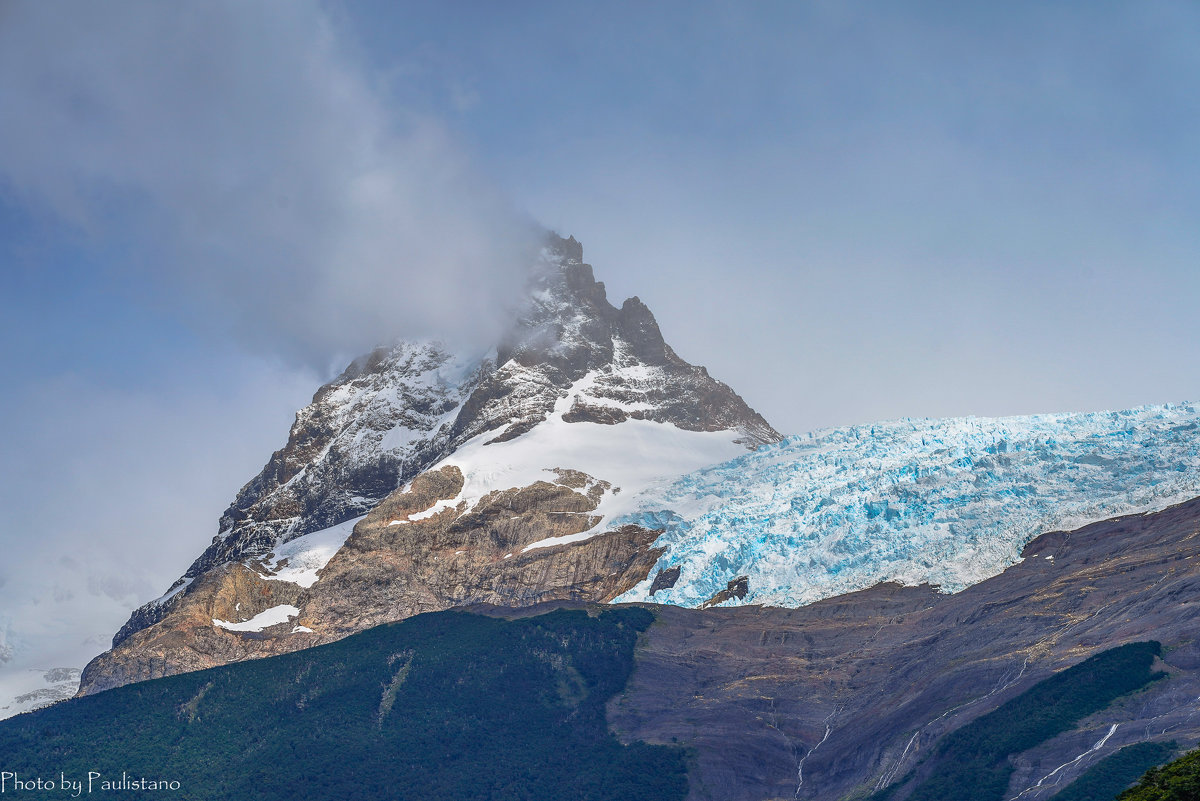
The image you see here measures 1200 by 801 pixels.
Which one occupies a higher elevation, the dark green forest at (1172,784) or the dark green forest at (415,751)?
the dark green forest at (415,751)

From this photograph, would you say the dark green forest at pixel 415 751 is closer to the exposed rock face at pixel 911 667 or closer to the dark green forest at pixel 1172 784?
the exposed rock face at pixel 911 667

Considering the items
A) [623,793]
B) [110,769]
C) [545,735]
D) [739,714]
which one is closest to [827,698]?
[739,714]

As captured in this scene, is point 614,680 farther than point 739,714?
Yes

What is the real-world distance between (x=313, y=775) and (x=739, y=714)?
64.9m

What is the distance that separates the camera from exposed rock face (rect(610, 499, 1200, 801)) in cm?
13712

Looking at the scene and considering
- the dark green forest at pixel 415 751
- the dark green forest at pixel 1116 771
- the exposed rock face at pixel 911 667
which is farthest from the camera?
the dark green forest at pixel 415 751

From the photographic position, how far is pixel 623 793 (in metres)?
163

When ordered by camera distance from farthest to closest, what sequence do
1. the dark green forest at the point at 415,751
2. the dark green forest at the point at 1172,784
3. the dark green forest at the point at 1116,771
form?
the dark green forest at the point at 415,751, the dark green forest at the point at 1116,771, the dark green forest at the point at 1172,784

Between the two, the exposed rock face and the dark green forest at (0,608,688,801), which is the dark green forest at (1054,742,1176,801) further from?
the dark green forest at (0,608,688,801)

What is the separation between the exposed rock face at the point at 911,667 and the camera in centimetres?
13712

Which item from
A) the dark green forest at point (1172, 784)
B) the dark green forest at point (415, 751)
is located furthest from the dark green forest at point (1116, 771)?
the dark green forest at point (415, 751)

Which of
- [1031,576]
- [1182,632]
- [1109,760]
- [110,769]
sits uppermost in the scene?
[110,769]

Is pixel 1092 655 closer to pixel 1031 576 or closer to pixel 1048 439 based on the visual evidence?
pixel 1031 576

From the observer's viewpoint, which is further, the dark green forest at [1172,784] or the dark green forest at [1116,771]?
the dark green forest at [1116,771]
